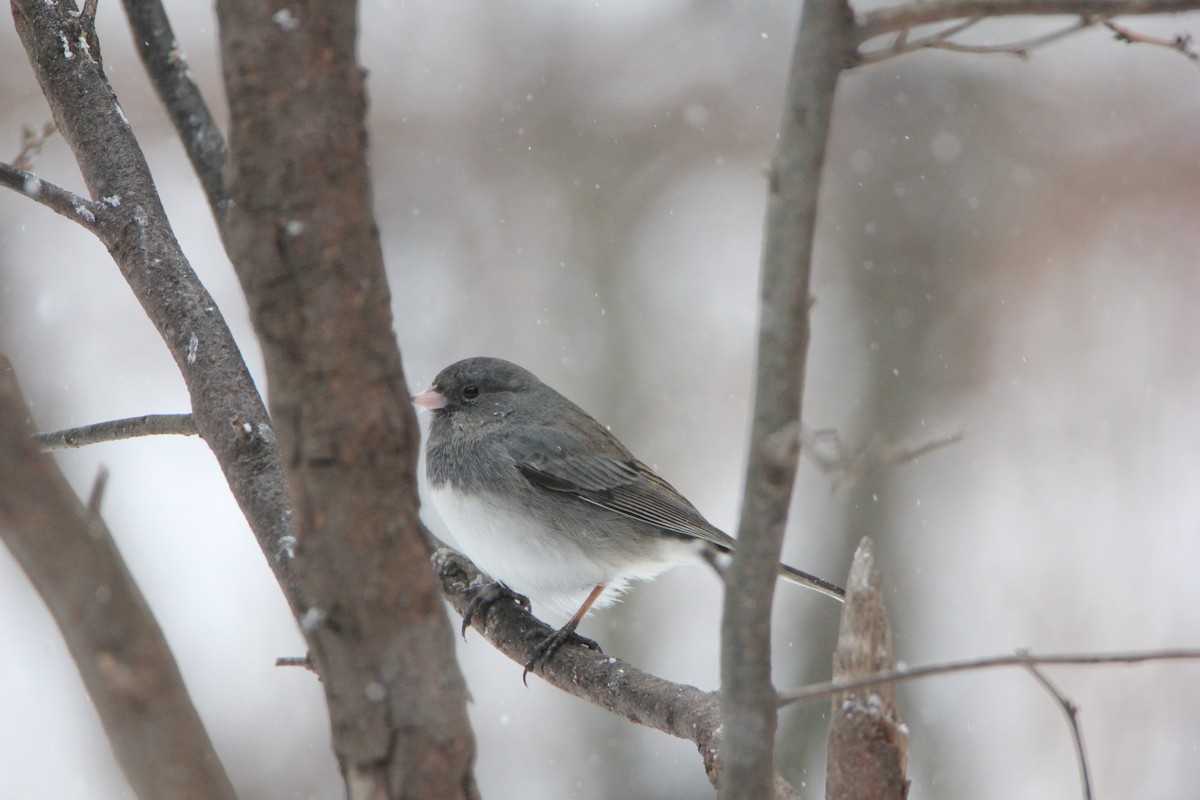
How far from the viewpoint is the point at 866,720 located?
1218mm

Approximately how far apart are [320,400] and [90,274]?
4449 mm

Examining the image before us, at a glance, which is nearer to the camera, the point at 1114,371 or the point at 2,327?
the point at 2,327

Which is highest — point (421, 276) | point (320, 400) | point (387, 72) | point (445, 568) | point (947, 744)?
point (387, 72)

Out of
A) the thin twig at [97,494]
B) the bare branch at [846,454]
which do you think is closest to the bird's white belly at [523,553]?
the thin twig at [97,494]

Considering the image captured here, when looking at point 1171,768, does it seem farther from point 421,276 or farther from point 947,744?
point 421,276

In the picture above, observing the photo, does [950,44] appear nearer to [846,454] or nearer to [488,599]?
[846,454]

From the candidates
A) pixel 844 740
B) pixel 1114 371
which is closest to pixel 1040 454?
pixel 1114 371

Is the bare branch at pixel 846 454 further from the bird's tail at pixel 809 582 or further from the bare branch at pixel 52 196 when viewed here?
the bird's tail at pixel 809 582

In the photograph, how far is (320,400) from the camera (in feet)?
3.01

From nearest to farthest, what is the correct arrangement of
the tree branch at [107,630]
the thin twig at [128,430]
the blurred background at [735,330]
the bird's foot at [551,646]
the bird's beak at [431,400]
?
1. the tree branch at [107,630]
2. the thin twig at [128,430]
3. the bird's foot at [551,646]
4. the bird's beak at [431,400]
5. the blurred background at [735,330]

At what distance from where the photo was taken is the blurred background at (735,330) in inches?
180

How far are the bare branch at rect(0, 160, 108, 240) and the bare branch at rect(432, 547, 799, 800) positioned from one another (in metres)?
0.95

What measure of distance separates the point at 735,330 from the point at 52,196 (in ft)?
12.8

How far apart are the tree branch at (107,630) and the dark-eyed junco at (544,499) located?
1845 millimetres
